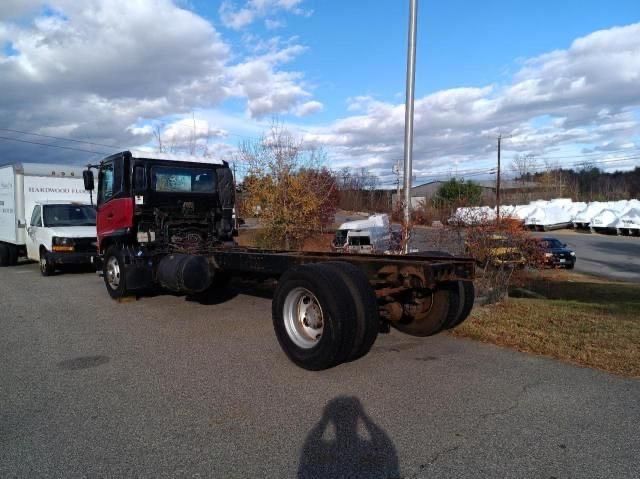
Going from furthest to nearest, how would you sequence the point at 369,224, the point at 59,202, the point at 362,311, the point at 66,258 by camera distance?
the point at 369,224 < the point at 59,202 < the point at 66,258 < the point at 362,311

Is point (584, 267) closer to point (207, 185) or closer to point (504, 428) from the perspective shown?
point (207, 185)

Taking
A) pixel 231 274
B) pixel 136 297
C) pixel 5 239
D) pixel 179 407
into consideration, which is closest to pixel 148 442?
pixel 179 407

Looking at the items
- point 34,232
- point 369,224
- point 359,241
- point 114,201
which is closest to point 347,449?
point 114,201

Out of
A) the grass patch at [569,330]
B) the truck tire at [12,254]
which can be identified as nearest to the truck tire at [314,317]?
the grass patch at [569,330]

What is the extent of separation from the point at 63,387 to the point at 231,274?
3711 millimetres

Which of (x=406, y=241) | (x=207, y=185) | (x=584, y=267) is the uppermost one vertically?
(x=207, y=185)

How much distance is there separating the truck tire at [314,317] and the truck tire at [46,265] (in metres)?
10.8

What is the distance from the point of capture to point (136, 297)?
33.1 feet

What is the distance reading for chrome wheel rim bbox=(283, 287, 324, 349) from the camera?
5684mm

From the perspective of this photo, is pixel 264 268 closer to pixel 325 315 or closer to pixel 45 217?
pixel 325 315

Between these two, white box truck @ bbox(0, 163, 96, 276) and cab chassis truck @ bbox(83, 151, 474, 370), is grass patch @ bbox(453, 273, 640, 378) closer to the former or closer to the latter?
cab chassis truck @ bbox(83, 151, 474, 370)

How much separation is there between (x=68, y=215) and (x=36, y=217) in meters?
0.91

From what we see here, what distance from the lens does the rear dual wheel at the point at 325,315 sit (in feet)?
16.6

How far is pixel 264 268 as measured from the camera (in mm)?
6906
